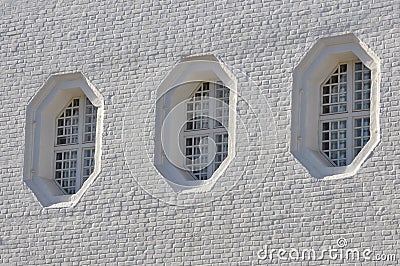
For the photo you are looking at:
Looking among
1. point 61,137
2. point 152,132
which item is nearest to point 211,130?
point 152,132

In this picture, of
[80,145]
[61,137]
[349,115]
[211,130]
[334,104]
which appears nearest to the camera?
[349,115]

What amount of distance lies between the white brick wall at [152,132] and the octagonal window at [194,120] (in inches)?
5.9

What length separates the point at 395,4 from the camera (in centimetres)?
1798

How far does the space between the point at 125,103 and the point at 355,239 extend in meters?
3.60

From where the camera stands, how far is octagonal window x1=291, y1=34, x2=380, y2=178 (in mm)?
18172

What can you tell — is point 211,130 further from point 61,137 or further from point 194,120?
point 61,137

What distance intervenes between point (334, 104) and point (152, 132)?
7.49ft

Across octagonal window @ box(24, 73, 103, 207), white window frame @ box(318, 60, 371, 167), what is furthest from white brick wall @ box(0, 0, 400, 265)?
white window frame @ box(318, 60, 371, 167)

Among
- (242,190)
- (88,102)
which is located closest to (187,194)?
(242,190)

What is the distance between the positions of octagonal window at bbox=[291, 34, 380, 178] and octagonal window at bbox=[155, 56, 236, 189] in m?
0.94

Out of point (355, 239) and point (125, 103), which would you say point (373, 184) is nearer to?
point (355, 239)

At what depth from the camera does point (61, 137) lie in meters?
20.4

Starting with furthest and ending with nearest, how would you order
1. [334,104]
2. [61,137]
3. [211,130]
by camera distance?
[61,137] → [211,130] → [334,104]

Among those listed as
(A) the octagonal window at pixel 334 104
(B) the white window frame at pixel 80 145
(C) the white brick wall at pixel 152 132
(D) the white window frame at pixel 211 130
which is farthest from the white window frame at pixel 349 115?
(B) the white window frame at pixel 80 145
